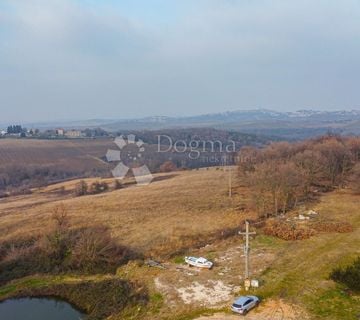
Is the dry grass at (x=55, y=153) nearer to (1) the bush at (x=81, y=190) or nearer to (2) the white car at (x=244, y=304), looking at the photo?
(1) the bush at (x=81, y=190)

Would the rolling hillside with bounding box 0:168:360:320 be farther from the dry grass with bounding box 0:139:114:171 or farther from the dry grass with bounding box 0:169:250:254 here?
the dry grass with bounding box 0:139:114:171

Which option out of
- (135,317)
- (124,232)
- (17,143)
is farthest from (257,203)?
(17,143)

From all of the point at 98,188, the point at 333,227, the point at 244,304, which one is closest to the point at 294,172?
the point at 333,227

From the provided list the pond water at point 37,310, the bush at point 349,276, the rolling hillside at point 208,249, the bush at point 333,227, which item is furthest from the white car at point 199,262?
the bush at point 333,227

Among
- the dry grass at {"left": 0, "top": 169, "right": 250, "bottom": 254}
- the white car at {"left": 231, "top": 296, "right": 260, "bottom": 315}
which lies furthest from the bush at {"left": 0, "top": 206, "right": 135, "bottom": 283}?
the white car at {"left": 231, "top": 296, "right": 260, "bottom": 315}

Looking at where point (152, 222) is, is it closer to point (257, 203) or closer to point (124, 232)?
point (124, 232)
